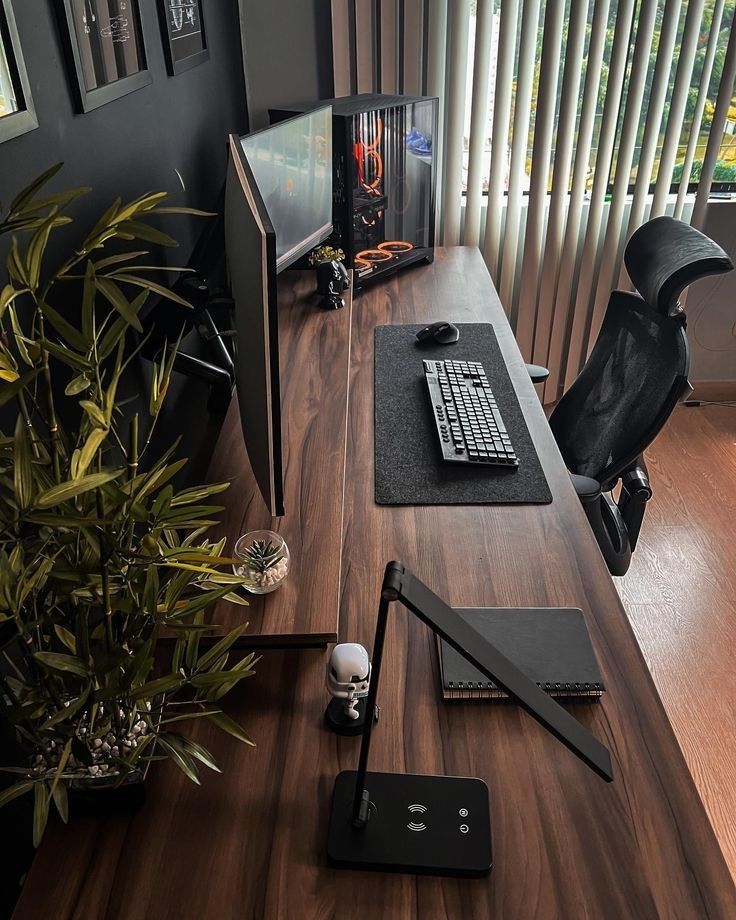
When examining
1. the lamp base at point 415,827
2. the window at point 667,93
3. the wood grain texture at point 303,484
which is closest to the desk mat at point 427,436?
the wood grain texture at point 303,484

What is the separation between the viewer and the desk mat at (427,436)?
1.47 meters

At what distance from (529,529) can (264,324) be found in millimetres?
716

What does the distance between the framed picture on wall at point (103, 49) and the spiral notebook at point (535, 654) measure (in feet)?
3.44

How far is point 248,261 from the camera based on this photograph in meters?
0.94

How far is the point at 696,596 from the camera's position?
230 cm

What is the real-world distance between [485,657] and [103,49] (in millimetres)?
1228

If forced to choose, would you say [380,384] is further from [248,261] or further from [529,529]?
[248,261]

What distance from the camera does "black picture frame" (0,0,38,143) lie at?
94cm

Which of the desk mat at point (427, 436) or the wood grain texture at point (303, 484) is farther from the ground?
the wood grain texture at point (303, 484)

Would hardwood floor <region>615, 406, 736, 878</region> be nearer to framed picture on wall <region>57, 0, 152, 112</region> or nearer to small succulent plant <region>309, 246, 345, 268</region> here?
small succulent plant <region>309, 246, 345, 268</region>

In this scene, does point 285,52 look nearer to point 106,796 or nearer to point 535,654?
point 535,654

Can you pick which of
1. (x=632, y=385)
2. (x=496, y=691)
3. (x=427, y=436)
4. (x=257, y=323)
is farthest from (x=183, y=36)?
(x=496, y=691)

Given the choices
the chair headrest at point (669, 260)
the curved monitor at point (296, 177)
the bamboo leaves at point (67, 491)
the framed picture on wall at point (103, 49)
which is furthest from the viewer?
the curved monitor at point (296, 177)

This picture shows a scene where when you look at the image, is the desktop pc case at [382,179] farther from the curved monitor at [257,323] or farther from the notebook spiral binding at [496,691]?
the notebook spiral binding at [496,691]
